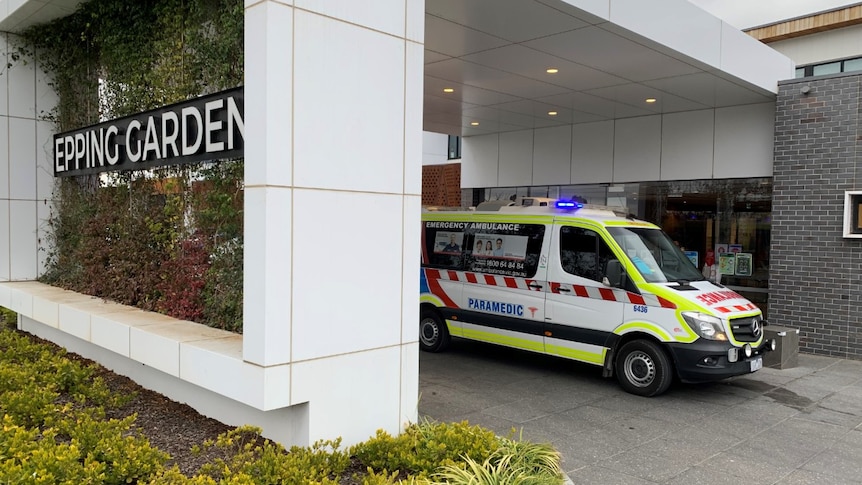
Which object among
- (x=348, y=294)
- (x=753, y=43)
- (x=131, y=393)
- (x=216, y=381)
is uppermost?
(x=753, y=43)

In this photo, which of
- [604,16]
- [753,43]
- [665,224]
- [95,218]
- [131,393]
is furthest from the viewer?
[665,224]

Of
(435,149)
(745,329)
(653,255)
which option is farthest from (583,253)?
(435,149)

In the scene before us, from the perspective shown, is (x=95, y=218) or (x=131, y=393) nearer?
(x=131, y=393)

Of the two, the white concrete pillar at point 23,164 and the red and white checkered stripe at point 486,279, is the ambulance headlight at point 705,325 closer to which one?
the red and white checkered stripe at point 486,279

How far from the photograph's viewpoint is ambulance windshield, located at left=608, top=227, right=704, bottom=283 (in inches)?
304

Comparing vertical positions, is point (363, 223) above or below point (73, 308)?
above

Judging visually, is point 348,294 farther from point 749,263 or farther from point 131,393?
point 749,263

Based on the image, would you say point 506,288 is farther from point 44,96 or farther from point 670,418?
point 44,96

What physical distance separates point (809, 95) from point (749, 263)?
9.92ft

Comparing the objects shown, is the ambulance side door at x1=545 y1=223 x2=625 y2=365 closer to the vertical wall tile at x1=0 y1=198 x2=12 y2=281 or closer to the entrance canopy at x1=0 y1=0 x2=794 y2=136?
the entrance canopy at x1=0 y1=0 x2=794 y2=136

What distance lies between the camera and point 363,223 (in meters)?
4.53

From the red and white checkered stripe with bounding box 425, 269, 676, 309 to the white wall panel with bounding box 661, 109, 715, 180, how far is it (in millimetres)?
5431

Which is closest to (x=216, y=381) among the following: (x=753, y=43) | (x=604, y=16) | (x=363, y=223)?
(x=363, y=223)

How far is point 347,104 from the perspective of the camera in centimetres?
441
